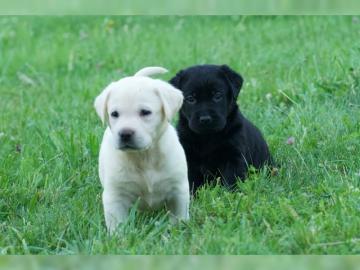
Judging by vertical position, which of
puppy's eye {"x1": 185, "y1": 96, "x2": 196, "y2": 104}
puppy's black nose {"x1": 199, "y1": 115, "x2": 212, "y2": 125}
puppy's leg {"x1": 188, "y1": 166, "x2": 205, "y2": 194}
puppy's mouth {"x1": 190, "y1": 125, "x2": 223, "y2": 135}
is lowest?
puppy's leg {"x1": 188, "y1": 166, "x2": 205, "y2": 194}

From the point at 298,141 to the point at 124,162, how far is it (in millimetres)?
1659

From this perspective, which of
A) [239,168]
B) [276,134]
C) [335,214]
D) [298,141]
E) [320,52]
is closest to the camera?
[335,214]

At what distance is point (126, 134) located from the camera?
11.5 feet

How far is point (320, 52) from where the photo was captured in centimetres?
771

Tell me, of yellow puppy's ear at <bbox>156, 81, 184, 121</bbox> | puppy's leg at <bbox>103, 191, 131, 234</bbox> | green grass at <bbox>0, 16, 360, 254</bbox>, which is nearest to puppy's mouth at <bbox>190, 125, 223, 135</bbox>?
green grass at <bbox>0, 16, 360, 254</bbox>

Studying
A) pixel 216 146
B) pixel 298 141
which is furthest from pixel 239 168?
pixel 298 141

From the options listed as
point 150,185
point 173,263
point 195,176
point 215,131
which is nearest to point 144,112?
point 150,185

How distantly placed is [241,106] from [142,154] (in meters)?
2.74

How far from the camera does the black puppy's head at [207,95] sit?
452 cm

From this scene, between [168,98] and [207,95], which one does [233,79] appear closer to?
[207,95]

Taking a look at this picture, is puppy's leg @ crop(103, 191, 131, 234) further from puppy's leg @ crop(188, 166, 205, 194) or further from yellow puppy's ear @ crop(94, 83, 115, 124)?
puppy's leg @ crop(188, 166, 205, 194)

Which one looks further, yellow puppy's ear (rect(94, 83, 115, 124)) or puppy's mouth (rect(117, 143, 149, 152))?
yellow puppy's ear (rect(94, 83, 115, 124))

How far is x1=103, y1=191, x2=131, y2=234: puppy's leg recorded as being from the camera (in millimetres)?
3672

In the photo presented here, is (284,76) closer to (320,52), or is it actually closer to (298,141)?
(320,52)
